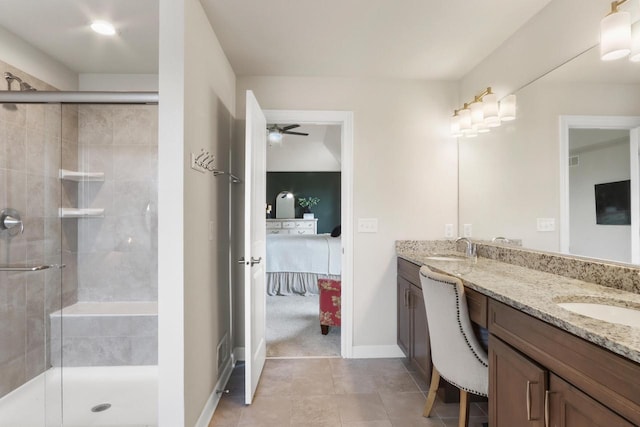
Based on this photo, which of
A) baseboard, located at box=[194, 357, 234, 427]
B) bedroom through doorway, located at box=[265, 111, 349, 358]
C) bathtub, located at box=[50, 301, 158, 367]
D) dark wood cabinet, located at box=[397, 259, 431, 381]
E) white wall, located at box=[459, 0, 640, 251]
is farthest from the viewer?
bedroom through doorway, located at box=[265, 111, 349, 358]

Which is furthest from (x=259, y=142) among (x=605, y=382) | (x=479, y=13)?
(x=605, y=382)

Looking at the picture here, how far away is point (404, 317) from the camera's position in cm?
247

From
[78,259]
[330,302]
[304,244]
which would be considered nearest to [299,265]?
[304,244]

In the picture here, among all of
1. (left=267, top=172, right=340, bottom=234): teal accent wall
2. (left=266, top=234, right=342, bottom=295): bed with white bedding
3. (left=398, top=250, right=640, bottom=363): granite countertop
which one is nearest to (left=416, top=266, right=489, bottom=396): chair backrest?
(left=398, top=250, right=640, bottom=363): granite countertop

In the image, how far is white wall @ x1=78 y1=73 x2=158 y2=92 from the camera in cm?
259

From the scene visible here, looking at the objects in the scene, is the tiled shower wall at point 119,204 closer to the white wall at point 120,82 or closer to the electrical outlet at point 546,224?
the white wall at point 120,82

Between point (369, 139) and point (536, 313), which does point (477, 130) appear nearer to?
point (369, 139)

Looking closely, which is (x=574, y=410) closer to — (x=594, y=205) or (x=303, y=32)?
(x=594, y=205)

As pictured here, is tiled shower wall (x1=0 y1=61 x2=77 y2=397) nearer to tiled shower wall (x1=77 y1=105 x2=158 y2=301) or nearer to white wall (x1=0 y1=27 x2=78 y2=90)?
white wall (x1=0 y1=27 x2=78 y2=90)

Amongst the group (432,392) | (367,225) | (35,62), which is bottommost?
(432,392)

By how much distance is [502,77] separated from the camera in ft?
7.30

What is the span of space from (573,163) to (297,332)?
2679mm

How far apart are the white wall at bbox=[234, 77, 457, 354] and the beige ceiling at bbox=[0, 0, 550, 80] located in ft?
0.55

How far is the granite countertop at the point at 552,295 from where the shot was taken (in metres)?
0.79
